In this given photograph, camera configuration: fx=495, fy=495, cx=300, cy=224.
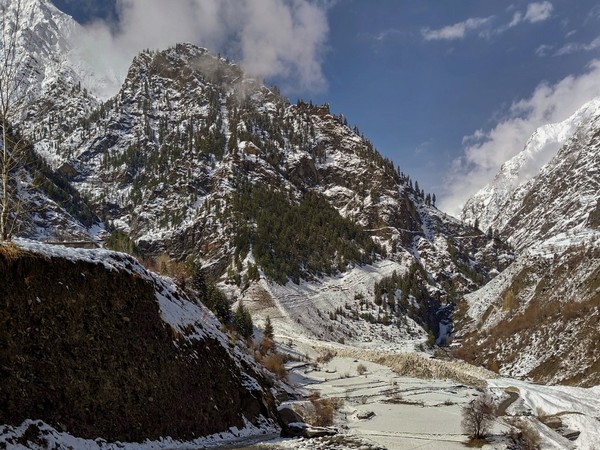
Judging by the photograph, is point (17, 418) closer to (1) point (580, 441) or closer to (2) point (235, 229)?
(1) point (580, 441)

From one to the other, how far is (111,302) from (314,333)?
120930 millimetres

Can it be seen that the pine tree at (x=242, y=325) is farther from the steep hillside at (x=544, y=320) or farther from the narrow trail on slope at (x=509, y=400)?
the steep hillside at (x=544, y=320)

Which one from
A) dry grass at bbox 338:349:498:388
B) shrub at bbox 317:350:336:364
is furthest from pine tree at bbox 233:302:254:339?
dry grass at bbox 338:349:498:388

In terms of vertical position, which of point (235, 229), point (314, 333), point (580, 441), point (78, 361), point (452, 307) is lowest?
point (580, 441)

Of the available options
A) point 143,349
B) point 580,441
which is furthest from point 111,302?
point 580,441

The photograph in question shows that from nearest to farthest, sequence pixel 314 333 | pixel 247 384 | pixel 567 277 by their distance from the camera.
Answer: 1. pixel 247 384
2. pixel 567 277
3. pixel 314 333

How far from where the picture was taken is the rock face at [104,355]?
18.1 metres

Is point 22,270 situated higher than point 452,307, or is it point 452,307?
point 452,307

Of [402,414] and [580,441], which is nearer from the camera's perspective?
[580,441]

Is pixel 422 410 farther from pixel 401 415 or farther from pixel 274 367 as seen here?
pixel 274 367

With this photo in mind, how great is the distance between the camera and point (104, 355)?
21734 mm

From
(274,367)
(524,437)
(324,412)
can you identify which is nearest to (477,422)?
(524,437)

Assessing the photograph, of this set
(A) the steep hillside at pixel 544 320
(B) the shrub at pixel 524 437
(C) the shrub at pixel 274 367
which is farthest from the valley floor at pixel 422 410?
(A) the steep hillside at pixel 544 320

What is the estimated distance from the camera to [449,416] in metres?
53.8
